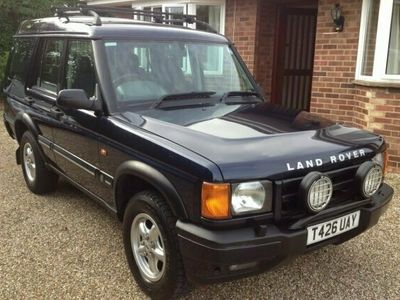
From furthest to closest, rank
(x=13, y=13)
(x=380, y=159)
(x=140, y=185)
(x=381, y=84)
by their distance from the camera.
A: (x=13, y=13)
(x=381, y=84)
(x=380, y=159)
(x=140, y=185)

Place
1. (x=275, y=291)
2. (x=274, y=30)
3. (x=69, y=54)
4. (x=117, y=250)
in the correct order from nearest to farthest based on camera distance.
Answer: (x=275, y=291) → (x=117, y=250) → (x=69, y=54) → (x=274, y=30)

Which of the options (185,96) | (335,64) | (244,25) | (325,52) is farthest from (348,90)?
(185,96)

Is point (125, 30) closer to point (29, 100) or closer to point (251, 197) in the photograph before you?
point (29, 100)

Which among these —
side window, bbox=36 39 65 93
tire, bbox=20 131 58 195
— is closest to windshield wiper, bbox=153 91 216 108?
side window, bbox=36 39 65 93

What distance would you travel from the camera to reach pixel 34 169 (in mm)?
5062

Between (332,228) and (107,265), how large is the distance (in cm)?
175

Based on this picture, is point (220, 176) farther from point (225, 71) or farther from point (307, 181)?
point (225, 71)

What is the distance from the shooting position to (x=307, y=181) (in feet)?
8.52

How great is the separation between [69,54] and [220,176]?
7.60 feet

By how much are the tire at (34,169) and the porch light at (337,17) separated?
4.70 meters

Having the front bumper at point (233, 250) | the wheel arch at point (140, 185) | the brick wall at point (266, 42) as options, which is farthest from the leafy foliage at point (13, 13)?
the front bumper at point (233, 250)

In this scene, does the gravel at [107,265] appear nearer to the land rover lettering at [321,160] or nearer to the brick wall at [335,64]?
the land rover lettering at [321,160]

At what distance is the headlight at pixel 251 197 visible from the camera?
2498 millimetres

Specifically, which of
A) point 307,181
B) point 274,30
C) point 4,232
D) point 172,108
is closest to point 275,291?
point 307,181
